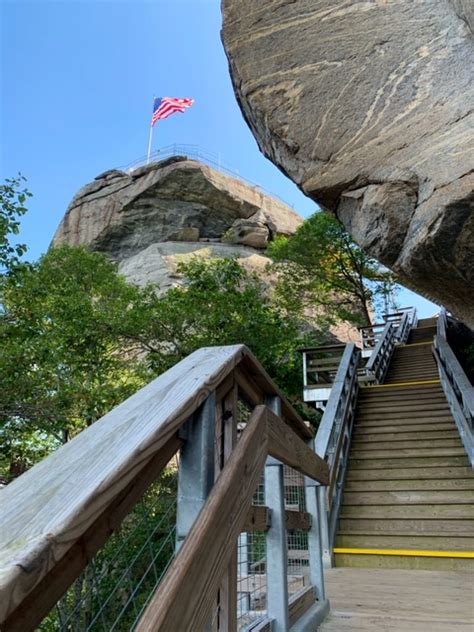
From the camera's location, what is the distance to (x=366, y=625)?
2.28m

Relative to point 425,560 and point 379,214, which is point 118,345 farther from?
point 425,560

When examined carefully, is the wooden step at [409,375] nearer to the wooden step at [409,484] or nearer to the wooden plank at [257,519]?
the wooden step at [409,484]

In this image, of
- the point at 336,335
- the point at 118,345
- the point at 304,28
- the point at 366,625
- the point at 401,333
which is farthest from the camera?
the point at 336,335

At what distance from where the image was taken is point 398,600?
9.23ft

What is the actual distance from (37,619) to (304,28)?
7608 millimetres

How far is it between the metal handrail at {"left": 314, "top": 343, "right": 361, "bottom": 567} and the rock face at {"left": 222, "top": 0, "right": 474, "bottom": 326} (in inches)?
69.8

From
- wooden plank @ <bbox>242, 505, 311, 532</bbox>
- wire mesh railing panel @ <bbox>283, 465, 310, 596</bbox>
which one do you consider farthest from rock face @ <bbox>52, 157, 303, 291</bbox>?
wooden plank @ <bbox>242, 505, 311, 532</bbox>

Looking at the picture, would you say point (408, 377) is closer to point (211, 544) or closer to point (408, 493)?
point (408, 493)

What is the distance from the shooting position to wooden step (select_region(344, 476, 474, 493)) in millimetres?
4746

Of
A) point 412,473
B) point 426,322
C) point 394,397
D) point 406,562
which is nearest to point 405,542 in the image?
point 406,562

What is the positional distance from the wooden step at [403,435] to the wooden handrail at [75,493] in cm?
543

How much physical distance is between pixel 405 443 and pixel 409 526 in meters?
1.47

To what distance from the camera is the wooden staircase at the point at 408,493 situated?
4059 mm

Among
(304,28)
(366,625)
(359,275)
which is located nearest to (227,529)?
(366,625)
